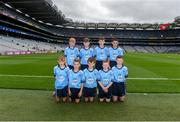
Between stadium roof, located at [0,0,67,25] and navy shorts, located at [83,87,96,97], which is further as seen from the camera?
stadium roof, located at [0,0,67,25]

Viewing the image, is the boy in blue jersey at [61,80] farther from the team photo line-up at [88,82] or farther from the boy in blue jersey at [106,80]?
the boy in blue jersey at [106,80]

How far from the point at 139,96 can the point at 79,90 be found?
2.38 meters

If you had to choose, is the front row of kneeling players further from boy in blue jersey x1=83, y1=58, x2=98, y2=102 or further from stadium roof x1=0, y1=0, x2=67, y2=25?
stadium roof x1=0, y1=0, x2=67, y2=25

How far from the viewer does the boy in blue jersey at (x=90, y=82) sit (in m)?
9.44

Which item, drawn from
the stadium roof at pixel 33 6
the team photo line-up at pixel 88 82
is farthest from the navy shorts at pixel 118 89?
the stadium roof at pixel 33 6

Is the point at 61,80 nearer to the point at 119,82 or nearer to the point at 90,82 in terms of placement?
the point at 90,82

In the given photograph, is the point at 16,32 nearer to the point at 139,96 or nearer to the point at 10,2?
the point at 10,2

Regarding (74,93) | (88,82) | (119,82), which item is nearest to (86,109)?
(74,93)

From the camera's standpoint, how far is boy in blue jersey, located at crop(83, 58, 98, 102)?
9439 mm

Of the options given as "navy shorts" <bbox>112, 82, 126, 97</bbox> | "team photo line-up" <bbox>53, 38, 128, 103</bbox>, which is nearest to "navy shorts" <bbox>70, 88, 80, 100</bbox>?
"team photo line-up" <bbox>53, 38, 128, 103</bbox>

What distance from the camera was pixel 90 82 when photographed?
31.4 feet

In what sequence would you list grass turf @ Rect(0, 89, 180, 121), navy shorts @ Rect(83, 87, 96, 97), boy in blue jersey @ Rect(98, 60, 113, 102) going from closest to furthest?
grass turf @ Rect(0, 89, 180, 121) < navy shorts @ Rect(83, 87, 96, 97) < boy in blue jersey @ Rect(98, 60, 113, 102)

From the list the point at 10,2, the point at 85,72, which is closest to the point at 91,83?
the point at 85,72

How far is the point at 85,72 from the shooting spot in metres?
9.62
